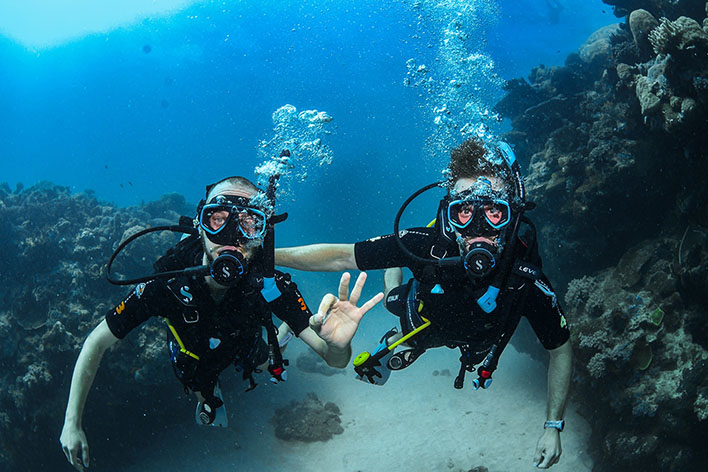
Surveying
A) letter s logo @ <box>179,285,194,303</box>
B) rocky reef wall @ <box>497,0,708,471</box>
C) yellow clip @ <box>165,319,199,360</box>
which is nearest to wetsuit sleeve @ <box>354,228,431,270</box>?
letter s logo @ <box>179,285,194,303</box>

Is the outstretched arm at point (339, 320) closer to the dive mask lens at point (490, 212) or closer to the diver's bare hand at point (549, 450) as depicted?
the dive mask lens at point (490, 212)

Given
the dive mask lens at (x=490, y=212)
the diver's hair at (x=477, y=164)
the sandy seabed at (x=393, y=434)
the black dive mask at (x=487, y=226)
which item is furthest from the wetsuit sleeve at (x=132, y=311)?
the sandy seabed at (x=393, y=434)

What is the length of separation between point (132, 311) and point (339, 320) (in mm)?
2005

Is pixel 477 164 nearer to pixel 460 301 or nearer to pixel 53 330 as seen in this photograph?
pixel 460 301

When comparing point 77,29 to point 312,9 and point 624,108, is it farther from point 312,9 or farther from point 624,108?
point 624,108

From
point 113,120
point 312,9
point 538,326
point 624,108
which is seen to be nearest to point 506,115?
point 624,108

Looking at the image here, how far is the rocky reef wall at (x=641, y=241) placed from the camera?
6324 millimetres

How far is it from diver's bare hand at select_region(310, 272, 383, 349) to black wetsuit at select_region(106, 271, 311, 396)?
0.56 meters

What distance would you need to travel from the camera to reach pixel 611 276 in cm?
871

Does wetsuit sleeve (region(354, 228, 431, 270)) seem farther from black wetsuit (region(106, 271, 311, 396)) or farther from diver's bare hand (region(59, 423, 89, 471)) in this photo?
diver's bare hand (region(59, 423, 89, 471))

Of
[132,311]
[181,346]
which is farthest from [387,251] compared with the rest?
[132,311]

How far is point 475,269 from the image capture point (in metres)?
3.11

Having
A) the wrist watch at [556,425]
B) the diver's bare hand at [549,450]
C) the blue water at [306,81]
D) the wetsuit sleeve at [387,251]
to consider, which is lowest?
the diver's bare hand at [549,450]

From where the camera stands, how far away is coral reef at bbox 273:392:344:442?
384 inches
